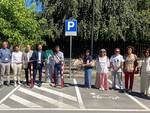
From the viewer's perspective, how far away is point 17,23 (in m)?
27.1

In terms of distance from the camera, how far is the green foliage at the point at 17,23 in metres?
26.5

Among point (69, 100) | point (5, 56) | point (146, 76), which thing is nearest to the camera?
point (69, 100)

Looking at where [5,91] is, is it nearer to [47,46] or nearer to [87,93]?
[87,93]

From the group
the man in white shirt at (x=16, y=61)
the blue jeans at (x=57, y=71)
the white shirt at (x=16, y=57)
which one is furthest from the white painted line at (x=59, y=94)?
the white shirt at (x=16, y=57)

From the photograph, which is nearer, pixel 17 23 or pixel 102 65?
pixel 102 65

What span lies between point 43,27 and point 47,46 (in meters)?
2.00

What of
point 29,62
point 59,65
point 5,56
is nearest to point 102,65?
point 59,65

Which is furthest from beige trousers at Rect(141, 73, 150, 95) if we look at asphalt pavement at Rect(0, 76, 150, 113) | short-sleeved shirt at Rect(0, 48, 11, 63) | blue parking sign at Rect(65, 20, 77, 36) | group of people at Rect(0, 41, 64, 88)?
blue parking sign at Rect(65, 20, 77, 36)

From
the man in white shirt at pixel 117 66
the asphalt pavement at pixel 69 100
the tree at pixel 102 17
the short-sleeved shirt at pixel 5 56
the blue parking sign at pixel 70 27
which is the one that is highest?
the tree at pixel 102 17

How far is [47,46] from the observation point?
31906mm

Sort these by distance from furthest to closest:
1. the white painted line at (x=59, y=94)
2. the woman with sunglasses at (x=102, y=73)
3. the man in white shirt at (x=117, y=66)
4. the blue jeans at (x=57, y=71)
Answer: the blue jeans at (x=57, y=71)
the woman with sunglasses at (x=102, y=73)
the man in white shirt at (x=117, y=66)
the white painted line at (x=59, y=94)

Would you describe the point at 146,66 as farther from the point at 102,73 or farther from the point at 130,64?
the point at 102,73

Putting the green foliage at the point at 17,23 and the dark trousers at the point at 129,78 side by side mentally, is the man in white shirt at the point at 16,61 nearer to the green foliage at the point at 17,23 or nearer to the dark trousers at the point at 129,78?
the dark trousers at the point at 129,78

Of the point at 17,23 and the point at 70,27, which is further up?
the point at 17,23
